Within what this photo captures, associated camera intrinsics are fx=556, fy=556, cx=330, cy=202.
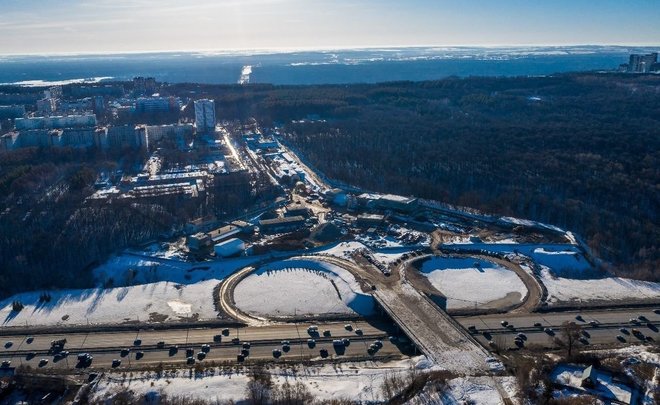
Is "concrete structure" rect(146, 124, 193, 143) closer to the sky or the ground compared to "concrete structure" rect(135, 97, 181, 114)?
closer to the ground

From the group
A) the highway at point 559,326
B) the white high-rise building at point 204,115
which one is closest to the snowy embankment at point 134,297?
the highway at point 559,326

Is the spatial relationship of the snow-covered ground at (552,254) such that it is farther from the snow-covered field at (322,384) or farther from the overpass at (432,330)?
the snow-covered field at (322,384)

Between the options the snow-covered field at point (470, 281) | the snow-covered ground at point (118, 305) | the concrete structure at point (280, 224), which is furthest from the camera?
the concrete structure at point (280, 224)

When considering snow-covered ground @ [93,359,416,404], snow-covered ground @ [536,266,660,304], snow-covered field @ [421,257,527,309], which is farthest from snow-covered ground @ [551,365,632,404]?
snow-covered ground @ [536,266,660,304]

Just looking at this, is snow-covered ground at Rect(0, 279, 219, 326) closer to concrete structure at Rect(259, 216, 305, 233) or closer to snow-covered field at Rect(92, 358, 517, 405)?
snow-covered field at Rect(92, 358, 517, 405)

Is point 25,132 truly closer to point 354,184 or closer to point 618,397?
point 354,184

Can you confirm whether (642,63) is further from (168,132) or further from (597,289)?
(597,289)
